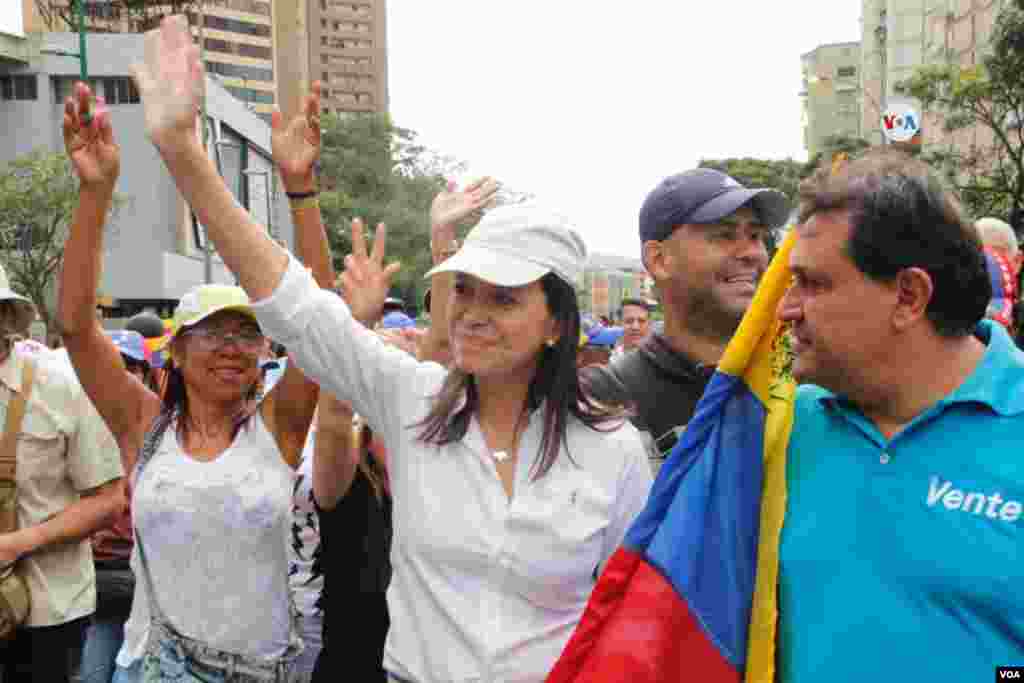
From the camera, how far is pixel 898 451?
6.74ft

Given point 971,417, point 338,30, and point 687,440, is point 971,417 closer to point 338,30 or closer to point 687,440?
point 687,440

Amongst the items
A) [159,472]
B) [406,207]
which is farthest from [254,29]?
[159,472]

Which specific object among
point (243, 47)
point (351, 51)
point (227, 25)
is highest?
point (351, 51)

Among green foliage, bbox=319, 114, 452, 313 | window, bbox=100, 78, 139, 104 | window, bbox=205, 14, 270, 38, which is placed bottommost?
green foliage, bbox=319, 114, 452, 313

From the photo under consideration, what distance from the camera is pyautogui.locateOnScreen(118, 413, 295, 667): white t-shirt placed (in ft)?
10.8

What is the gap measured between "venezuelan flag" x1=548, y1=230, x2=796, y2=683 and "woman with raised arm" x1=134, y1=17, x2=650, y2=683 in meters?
0.39

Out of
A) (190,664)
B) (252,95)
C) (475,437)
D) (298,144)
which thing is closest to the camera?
(475,437)

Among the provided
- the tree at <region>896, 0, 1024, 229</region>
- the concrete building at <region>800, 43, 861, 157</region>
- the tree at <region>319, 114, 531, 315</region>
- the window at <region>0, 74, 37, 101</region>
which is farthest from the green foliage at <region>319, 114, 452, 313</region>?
the tree at <region>896, 0, 1024, 229</region>

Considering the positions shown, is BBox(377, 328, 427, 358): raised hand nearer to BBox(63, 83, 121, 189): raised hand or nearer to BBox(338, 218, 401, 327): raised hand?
BBox(338, 218, 401, 327): raised hand

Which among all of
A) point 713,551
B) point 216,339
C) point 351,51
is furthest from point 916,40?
point 351,51

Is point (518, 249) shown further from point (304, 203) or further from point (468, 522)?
point (304, 203)

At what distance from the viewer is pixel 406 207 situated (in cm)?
7288

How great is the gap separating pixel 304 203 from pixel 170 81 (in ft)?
1.98

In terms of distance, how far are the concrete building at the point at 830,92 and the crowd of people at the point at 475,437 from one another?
81600 mm
